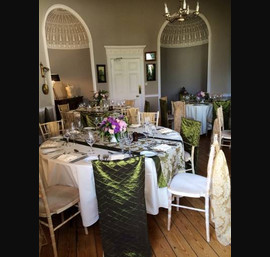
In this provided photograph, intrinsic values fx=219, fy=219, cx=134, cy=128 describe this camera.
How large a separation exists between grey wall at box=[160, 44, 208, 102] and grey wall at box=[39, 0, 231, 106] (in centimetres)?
109

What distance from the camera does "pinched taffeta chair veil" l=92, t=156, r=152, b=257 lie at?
1720mm

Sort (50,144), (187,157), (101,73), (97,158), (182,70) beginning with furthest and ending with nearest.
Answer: (182,70) → (101,73) → (187,157) → (50,144) → (97,158)

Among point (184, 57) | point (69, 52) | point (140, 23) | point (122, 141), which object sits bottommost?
point (122, 141)

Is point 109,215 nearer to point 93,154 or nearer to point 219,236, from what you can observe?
point 93,154

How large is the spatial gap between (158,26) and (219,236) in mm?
6908

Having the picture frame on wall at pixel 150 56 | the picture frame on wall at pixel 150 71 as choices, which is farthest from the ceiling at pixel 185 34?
the picture frame on wall at pixel 150 71

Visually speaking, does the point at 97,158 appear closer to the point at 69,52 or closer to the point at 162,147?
the point at 162,147

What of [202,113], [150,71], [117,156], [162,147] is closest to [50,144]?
[117,156]

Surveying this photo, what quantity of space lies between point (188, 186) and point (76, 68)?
764 centimetres

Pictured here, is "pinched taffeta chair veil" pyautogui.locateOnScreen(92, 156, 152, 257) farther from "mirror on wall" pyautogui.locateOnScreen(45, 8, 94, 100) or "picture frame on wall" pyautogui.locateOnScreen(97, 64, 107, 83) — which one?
"mirror on wall" pyautogui.locateOnScreen(45, 8, 94, 100)

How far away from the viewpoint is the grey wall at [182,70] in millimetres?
8789

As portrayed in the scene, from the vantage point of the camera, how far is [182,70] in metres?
9.20

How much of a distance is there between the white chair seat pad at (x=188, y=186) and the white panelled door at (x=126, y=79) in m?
5.48
